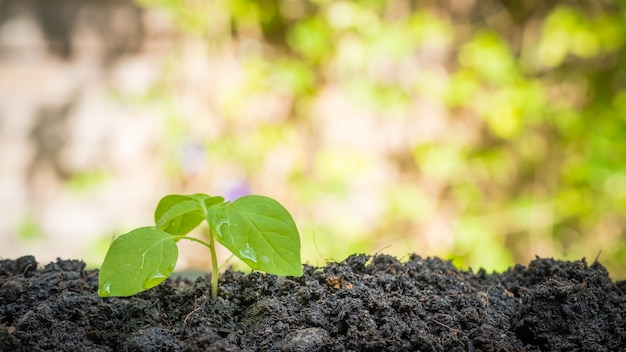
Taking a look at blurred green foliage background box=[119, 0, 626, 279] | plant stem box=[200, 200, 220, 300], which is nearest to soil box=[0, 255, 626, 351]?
plant stem box=[200, 200, 220, 300]

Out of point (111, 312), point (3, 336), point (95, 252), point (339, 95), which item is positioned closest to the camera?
point (3, 336)

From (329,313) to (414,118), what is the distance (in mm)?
2672

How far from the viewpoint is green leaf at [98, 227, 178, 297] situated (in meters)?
0.75

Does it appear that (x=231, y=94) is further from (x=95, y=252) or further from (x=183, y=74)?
(x=95, y=252)

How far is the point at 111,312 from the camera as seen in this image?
0.83 meters

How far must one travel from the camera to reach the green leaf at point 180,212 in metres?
0.82

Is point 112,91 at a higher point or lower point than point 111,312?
higher

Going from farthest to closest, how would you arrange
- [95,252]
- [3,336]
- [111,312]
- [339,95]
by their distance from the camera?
[339,95] → [95,252] → [111,312] → [3,336]

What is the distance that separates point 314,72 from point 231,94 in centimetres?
46

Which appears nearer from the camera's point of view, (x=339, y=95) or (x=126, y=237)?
(x=126, y=237)

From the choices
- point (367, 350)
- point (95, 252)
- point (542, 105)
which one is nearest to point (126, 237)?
point (367, 350)

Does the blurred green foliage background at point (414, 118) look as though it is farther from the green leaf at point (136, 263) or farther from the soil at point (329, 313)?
the green leaf at point (136, 263)

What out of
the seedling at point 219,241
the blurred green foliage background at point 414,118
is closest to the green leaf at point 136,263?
the seedling at point 219,241

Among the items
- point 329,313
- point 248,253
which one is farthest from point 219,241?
point 329,313
